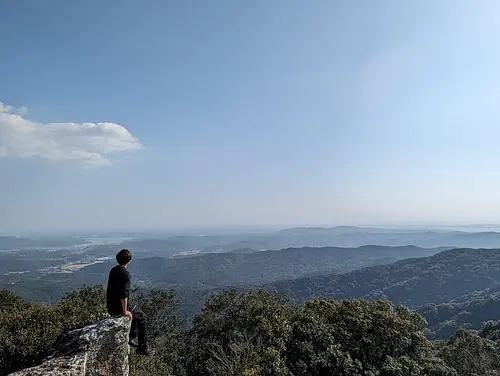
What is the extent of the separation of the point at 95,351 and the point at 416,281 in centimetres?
17796

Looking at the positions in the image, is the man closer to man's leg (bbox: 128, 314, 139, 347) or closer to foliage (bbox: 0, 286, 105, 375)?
man's leg (bbox: 128, 314, 139, 347)

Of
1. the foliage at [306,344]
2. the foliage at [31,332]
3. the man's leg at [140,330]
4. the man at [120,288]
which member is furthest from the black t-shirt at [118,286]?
the foliage at [306,344]

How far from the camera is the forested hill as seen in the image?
14675cm

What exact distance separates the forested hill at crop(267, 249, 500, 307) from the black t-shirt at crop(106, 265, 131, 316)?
5429 inches

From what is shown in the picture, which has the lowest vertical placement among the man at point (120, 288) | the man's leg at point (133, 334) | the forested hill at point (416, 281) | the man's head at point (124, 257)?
the forested hill at point (416, 281)

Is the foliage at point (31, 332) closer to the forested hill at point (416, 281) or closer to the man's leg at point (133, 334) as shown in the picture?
the man's leg at point (133, 334)

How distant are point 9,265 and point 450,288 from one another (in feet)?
766

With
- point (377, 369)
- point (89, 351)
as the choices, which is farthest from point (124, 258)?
point (377, 369)

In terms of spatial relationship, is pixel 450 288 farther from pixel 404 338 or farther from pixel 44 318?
pixel 44 318

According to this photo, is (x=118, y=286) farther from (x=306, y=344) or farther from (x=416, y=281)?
(x=416, y=281)

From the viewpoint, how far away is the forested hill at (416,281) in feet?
481

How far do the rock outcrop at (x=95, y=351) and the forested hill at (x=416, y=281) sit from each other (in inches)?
5425

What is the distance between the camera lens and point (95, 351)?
21.3ft

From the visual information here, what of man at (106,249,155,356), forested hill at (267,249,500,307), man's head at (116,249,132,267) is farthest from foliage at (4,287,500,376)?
forested hill at (267,249,500,307)
